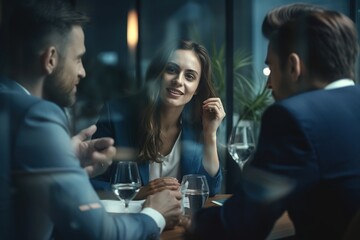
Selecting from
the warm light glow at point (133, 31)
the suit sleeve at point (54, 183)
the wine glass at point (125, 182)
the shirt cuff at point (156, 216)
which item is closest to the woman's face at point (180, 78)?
the warm light glow at point (133, 31)

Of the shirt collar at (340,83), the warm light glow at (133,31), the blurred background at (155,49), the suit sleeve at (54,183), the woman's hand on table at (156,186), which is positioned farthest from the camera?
the warm light glow at (133,31)

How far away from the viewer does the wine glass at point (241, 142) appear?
146 cm

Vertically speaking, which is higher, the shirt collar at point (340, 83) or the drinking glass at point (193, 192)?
the shirt collar at point (340, 83)

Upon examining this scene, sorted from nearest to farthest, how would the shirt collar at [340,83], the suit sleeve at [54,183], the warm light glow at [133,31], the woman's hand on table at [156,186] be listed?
the suit sleeve at [54,183]
the shirt collar at [340,83]
the woman's hand on table at [156,186]
the warm light glow at [133,31]

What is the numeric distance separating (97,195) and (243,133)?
611 millimetres

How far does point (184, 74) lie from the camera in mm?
1753

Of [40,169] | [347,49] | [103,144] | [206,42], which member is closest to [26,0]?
[40,169]

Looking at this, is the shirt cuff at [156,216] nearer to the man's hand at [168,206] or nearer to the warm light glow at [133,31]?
the man's hand at [168,206]

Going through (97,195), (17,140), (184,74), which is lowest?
(97,195)

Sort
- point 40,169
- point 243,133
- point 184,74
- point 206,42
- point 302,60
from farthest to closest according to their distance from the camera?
point 206,42 < point 184,74 < point 243,133 < point 302,60 < point 40,169

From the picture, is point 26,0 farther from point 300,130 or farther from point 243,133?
point 243,133

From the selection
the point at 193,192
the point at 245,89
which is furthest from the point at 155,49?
the point at 193,192

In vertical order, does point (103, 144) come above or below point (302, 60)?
below

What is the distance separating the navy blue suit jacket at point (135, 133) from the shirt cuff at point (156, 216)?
36 centimetres
